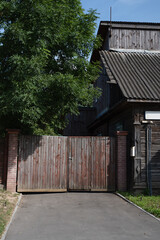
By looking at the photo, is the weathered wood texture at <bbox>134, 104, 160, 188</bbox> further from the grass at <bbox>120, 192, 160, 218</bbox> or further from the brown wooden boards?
the brown wooden boards

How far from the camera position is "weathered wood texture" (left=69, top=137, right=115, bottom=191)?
10.5 meters

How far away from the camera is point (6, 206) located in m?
7.65

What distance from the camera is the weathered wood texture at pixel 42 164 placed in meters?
10.2

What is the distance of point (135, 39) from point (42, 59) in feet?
29.8

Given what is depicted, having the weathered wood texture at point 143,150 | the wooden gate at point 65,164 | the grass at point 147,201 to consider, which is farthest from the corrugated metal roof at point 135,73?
the grass at point 147,201

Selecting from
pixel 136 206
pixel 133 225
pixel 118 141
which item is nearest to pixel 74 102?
pixel 118 141

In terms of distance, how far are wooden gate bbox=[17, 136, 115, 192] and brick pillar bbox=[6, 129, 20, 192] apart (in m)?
0.21

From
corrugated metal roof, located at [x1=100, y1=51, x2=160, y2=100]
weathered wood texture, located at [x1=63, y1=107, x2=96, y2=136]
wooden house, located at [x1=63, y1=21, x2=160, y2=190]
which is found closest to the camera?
wooden house, located at [x1=63, y1=21, x2=160, y2=190]

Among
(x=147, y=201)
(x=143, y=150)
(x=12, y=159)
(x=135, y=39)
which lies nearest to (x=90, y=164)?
(x=143, y=150)

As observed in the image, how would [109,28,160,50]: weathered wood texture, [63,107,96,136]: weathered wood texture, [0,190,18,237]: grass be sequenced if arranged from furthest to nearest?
[63,107,96,136]: weathered wood texture → [109,28,160,50]: weathered wood texture → [0,190,18,237]: grass

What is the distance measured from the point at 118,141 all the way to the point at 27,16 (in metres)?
5.84

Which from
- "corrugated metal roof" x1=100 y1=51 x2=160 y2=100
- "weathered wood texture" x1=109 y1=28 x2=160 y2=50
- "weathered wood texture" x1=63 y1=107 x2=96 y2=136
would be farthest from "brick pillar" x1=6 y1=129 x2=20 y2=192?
"weathered wood texture" x1=63 y1=107 x2=96 y2=136

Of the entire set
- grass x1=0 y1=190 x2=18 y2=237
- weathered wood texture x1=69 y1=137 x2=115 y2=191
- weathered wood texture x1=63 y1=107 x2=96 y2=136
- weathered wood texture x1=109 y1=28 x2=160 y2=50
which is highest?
weathered wood texture x1=109 y1=28 x2=160 y2=50

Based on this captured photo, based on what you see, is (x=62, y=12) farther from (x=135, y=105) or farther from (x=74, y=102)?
(x=135, y=105)
